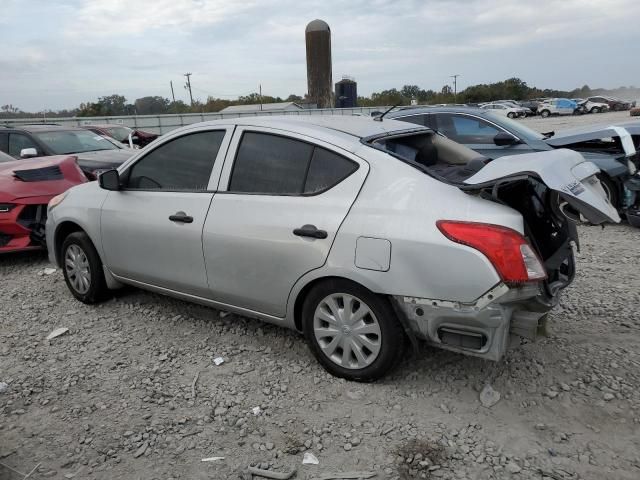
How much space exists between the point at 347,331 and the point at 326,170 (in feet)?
3.18

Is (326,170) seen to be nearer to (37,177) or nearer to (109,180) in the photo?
(109,180)

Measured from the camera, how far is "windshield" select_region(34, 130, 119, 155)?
8584 mm

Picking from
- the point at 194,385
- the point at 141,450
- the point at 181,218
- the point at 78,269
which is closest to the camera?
the point at 141,450

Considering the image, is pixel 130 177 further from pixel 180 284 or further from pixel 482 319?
pixel 482 319

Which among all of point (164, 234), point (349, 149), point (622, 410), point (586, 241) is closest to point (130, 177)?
point (164, 234)

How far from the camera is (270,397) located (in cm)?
320

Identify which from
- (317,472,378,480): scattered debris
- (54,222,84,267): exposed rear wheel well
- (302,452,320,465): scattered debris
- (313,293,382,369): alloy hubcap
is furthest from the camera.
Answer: (54,222,84,267): exposed rear wheel well

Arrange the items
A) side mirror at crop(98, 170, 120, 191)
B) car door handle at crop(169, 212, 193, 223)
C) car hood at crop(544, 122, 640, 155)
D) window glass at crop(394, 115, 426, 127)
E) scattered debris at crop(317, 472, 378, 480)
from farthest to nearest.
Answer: window glass at crop(394, 115, 426, 127), car hood at crop(544, 122, 640, 155), side mirror at crop(98, 170, 120, 191), car door handle at crop(169, 212, 193, 223), scattered debris at crop(317, 472, 378, 480)

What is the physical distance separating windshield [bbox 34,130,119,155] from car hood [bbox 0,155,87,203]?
2.04m

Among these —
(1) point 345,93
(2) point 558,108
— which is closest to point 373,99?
(2) point 558,108

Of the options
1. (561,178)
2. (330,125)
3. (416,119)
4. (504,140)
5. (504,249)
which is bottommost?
(504,249)

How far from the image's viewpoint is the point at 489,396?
308 centimetres

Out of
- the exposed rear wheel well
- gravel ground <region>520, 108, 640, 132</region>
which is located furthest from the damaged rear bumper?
gravel ground <region>520, 108, 640, 132</region>

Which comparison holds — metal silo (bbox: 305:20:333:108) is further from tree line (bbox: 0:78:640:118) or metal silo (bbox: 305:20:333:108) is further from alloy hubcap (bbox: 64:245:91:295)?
alloy hubcap (bbox: 64:245:91:295)
